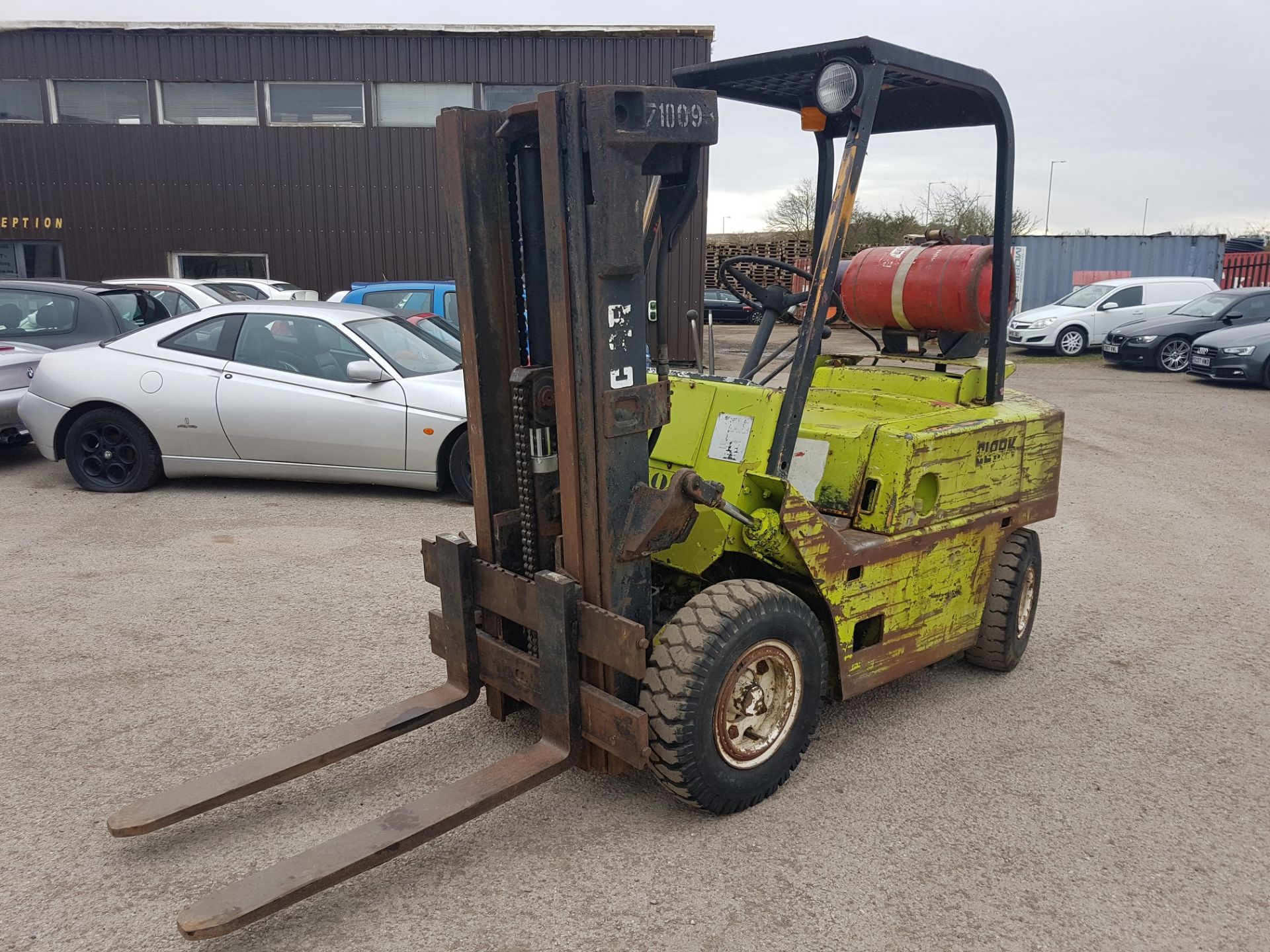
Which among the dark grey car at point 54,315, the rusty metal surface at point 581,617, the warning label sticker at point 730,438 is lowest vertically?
the rusty metal surface at point 581,617

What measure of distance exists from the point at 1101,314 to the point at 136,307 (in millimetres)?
18634

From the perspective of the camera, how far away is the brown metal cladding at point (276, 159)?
17844 mm

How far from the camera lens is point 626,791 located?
11.4 feet

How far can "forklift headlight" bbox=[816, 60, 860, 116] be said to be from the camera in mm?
3465

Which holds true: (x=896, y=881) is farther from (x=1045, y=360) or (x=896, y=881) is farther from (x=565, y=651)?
(x=1045, y=360)

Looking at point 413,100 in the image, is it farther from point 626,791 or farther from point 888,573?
point 626,791

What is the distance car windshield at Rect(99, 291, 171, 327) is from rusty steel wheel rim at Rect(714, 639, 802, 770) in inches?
326

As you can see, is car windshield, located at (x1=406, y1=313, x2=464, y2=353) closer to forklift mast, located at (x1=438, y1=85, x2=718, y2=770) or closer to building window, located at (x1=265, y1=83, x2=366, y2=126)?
forklift mast, located at (x1=438, y1=85, x2=718, y2=770)

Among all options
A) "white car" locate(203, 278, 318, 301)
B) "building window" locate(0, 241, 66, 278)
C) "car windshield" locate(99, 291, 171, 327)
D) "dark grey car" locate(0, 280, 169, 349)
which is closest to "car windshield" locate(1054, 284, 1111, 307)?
"white car" locate(203, 278, 318, 301)

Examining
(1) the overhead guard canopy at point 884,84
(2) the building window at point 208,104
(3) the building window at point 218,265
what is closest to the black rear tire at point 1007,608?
(1) the overhead guard canopy at point 884,84

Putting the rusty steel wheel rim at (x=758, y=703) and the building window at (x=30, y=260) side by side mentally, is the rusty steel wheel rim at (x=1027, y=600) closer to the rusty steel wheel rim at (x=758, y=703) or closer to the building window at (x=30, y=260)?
the rusty steel wheel rim at (x=758, y=703)

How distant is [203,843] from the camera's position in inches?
123

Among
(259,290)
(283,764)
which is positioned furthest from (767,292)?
(259,290)

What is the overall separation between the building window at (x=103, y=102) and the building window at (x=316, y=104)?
239 centimetres
